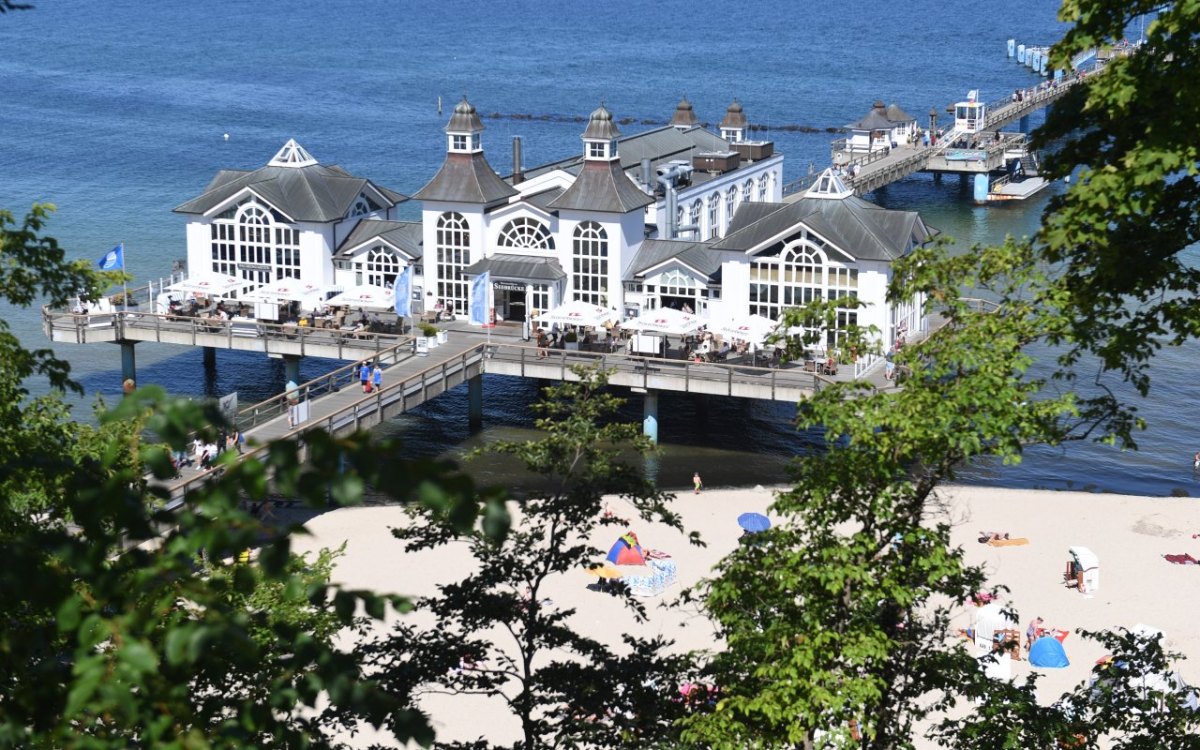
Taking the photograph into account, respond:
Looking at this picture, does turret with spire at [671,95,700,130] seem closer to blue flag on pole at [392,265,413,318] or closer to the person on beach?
blue flag on pole at [392,265,413,318]

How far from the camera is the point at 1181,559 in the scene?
3173 centimetres

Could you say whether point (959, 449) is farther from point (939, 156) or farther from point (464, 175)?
point (939, 156)

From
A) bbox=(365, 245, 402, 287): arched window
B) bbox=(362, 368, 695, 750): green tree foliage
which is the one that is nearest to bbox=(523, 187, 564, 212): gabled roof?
bbox=(365, 245, 402, 287): arched window

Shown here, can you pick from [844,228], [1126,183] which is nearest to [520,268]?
[844,228]

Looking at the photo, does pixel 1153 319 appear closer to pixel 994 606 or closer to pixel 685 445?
pixel 994 606

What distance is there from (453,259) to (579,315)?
566 cm

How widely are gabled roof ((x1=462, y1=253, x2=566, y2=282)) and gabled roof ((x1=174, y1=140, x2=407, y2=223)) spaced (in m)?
4.66

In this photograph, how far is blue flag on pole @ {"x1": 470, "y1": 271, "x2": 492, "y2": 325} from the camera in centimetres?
4375

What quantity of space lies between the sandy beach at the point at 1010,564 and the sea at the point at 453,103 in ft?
10.5

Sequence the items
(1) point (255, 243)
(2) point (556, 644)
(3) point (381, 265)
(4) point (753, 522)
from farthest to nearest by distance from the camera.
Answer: (1) point (255, 243)
(3) point (381, 265)
(4) point (753, 522)
(2) point (556, 644)

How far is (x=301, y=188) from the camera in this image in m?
47.2

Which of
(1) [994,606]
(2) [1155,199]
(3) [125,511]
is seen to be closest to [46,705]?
(3) [125,511]

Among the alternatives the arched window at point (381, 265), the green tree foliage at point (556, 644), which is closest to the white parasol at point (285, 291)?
the arched window at point (381, 265)

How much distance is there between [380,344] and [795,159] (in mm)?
50629
